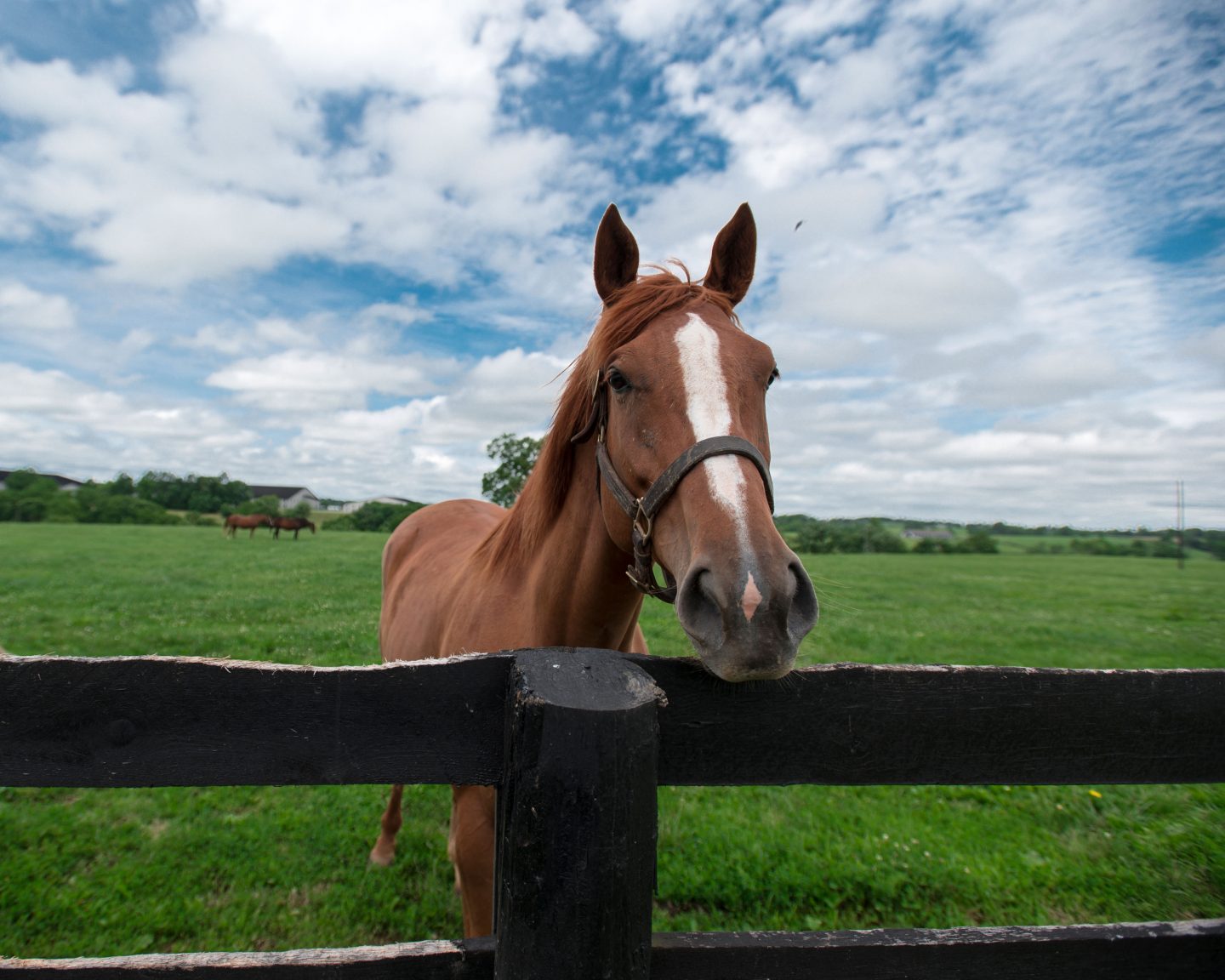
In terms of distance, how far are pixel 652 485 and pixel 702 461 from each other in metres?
0.20

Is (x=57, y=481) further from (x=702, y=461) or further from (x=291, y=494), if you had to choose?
(x=702, y=461)

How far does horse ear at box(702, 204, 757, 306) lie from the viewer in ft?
8.28

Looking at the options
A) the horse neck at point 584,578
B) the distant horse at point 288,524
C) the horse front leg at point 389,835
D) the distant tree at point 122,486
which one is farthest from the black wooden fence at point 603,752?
the distant tree at point 122,486

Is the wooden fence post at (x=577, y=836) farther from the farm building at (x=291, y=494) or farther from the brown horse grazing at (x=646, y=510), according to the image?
the farm building at (x=291, y=494)

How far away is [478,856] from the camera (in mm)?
2312

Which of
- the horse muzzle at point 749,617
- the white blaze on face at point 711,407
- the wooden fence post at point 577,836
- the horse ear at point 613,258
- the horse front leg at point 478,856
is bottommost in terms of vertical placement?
the horse front leg at point 478,856

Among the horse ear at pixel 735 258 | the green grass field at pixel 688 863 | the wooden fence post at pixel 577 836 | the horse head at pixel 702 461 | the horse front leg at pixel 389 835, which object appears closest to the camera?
the wooden fence post at pixel 577 836

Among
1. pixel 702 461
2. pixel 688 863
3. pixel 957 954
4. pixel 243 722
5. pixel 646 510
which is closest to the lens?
pixel 243 722

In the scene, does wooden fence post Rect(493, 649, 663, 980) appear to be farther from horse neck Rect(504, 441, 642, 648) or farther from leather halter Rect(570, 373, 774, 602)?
horse neck Rect(504, 441, 642, 648)

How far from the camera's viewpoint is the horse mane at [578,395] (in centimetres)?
221

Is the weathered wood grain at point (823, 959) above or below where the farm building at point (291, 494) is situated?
below

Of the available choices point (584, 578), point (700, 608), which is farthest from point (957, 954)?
point (584, 578)

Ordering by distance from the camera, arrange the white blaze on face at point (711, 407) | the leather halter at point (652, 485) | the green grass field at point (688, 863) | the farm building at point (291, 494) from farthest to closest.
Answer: the farm building at point (291, 494) < the green grass field at point (688, 863) < the leather halter at point (652, 485) < the white blaze on face at point (711, 407)

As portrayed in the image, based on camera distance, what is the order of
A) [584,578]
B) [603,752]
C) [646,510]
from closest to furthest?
[603,752] < [646,510] < [584,578]
